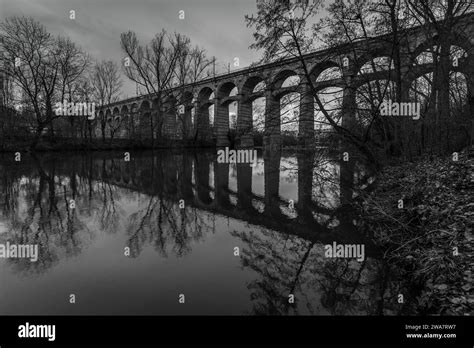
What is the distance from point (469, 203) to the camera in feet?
13.4

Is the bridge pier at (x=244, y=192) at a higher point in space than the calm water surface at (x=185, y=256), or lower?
higher

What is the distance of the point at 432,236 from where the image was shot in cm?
376

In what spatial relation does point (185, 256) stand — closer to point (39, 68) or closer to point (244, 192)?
point (244, 192)

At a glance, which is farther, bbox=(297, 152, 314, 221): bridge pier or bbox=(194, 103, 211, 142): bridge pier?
bbox=(194, 103, 211, 142): bridge pier

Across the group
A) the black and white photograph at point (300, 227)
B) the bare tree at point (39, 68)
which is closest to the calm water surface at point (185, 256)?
the black and white photograph at point (300, 227)

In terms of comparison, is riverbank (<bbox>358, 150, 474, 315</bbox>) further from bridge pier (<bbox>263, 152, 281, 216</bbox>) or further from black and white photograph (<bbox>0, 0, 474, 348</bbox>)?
bridge pier (<bbox>263, 152, 281, 216</bbox>)

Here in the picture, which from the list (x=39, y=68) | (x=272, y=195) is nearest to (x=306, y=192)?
(x=272, y=195)

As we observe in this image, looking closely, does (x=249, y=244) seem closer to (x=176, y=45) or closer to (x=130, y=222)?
(x=130, y=222)

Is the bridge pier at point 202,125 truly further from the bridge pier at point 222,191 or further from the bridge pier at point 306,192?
the bridge pier at point 306,192

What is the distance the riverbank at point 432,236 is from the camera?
8.94 feet

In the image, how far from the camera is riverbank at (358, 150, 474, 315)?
2725 millimetres

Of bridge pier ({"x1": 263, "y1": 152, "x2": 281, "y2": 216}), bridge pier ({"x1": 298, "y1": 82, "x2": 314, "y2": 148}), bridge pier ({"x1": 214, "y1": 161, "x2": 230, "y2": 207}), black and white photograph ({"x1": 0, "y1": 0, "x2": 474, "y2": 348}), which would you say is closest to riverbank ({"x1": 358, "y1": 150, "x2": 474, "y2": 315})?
black and white photograph ({"x1": 0, "y1": 0, "x2": 474, "y2": 348})

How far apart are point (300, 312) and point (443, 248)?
2.19 m
